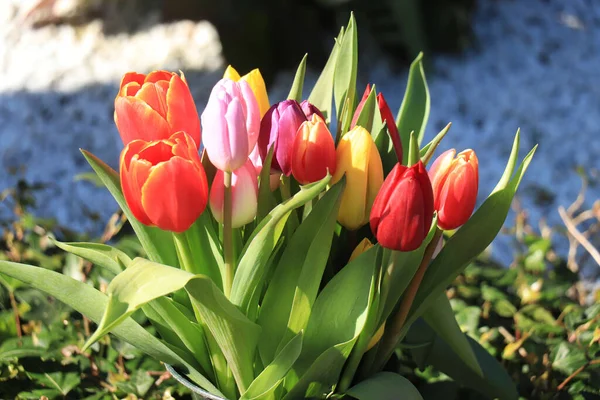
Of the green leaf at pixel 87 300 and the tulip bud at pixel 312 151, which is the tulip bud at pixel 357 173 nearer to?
the tulip bud at pixel 312 151

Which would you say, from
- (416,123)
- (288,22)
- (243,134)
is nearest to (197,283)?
(243,134)

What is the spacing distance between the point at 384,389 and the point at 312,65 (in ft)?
7.98

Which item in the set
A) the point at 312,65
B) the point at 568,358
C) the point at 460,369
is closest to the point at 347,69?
the point at 460,369

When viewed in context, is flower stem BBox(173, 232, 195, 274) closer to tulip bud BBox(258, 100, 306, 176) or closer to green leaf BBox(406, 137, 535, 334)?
tulip bud BBox(258, 100, 306, 176)

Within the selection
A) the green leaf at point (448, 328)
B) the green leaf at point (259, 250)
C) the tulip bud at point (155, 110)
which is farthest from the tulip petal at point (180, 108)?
the green leaf at point (448, 328)

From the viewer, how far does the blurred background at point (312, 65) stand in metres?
2.66

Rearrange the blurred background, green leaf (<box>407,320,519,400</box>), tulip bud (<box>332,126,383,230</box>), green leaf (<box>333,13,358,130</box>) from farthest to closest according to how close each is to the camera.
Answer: the blurred background, green leaf (<box>407,320,519,400</box>), green leaf (<box>333,13,358,130</box>), tulip bud (<box>332,126,383,230</box>)

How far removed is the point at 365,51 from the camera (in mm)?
3191

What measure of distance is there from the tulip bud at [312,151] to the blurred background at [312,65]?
179 cm

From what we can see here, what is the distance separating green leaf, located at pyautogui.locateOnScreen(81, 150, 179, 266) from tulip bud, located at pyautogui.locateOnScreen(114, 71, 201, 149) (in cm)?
6

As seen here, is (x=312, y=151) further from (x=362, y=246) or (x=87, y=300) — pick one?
(x=87, y=300)

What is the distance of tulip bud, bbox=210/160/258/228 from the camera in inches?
26.3

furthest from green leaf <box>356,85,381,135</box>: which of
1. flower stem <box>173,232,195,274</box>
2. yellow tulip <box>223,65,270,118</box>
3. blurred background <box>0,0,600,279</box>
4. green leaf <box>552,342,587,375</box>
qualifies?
blurred background <box>0,0,600,279</box>

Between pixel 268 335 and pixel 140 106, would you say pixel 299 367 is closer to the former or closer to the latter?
pixel 268 335
